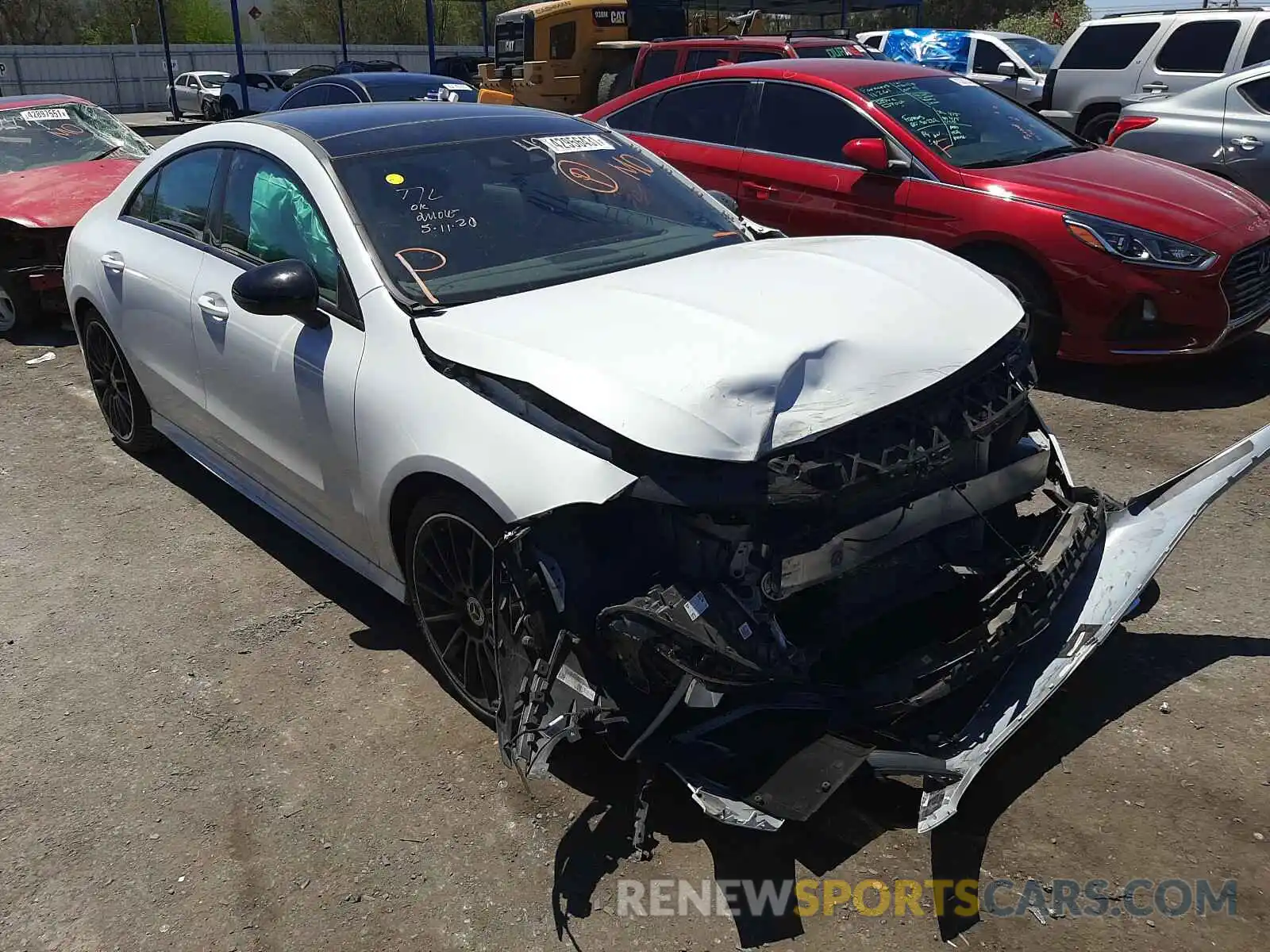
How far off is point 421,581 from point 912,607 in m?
1.47

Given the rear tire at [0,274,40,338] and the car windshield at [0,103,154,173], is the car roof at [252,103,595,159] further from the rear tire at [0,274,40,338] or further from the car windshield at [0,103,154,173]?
the car windshield at [0,103,154,173]

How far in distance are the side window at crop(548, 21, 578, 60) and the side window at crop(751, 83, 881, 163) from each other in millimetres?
10358

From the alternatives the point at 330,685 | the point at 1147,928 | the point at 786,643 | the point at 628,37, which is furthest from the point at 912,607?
the point at 628,37

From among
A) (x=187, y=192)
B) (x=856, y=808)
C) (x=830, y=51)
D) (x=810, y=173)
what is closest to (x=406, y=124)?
(x=187, y=192)

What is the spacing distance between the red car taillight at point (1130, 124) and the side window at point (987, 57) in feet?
22.4

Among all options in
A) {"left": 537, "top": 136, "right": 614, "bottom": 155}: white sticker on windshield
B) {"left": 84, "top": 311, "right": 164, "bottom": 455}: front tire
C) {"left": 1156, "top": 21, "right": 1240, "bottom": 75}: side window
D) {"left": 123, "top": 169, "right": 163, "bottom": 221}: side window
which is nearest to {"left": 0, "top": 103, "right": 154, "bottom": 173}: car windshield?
{"left": 84, "top": 311, "right": 164, "bottom": 455}: front tire

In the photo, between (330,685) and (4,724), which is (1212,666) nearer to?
(330,685)

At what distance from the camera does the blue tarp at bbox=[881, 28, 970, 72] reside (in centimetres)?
1541

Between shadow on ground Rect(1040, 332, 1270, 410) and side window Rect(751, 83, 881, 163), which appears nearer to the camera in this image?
shadow on ground Rect(1040, 332, 1270, 410)

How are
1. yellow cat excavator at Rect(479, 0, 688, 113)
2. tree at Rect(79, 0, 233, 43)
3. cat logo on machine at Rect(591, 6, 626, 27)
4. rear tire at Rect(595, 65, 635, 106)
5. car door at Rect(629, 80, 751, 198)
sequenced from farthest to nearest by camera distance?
tree at Rect(79, 0, 233, 43) → cat logo on machine at Rect(591, 6, 626, 27) → yellow cat excavator at Rect(479, 0, 688, 113) → rear tire at Rect(595, 65, 635, 106) → car door at Rect(629, 80, 751, 198)

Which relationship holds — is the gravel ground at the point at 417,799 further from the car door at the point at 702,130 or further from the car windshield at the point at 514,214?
the car door at the point at 702,130

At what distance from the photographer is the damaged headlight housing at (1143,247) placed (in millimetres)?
5480

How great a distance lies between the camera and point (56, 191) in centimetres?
760

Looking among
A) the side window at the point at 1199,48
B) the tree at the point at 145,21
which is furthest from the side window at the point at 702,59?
the tree at the point at 145,21
